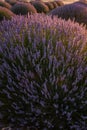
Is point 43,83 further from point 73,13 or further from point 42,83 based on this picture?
point 73,13

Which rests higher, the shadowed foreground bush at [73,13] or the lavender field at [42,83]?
the shadowed foreground bush at [73,13]

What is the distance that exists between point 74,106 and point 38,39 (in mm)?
832

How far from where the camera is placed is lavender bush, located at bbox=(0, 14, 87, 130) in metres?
3.45

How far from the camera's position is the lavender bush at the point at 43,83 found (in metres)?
3.45

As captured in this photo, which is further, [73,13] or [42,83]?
[73,13]

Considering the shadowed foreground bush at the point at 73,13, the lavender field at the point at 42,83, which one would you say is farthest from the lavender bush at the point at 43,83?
the shadowed foreground bush at the point at 73,13

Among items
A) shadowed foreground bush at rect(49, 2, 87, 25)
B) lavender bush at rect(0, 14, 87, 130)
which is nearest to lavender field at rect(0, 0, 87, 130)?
lavender bush at rect(0, 14, 87, 130)

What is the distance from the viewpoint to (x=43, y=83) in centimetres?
349

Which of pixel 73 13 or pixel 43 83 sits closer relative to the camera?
pixel 43 83

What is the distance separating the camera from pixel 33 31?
398 centimetres

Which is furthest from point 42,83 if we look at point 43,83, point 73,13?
point 73,13

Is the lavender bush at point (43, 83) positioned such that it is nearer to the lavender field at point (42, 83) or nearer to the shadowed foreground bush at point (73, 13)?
the lavender field at point (42, 83)

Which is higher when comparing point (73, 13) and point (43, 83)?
point (73, 13)

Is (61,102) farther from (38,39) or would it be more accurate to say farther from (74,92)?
(38,39)
